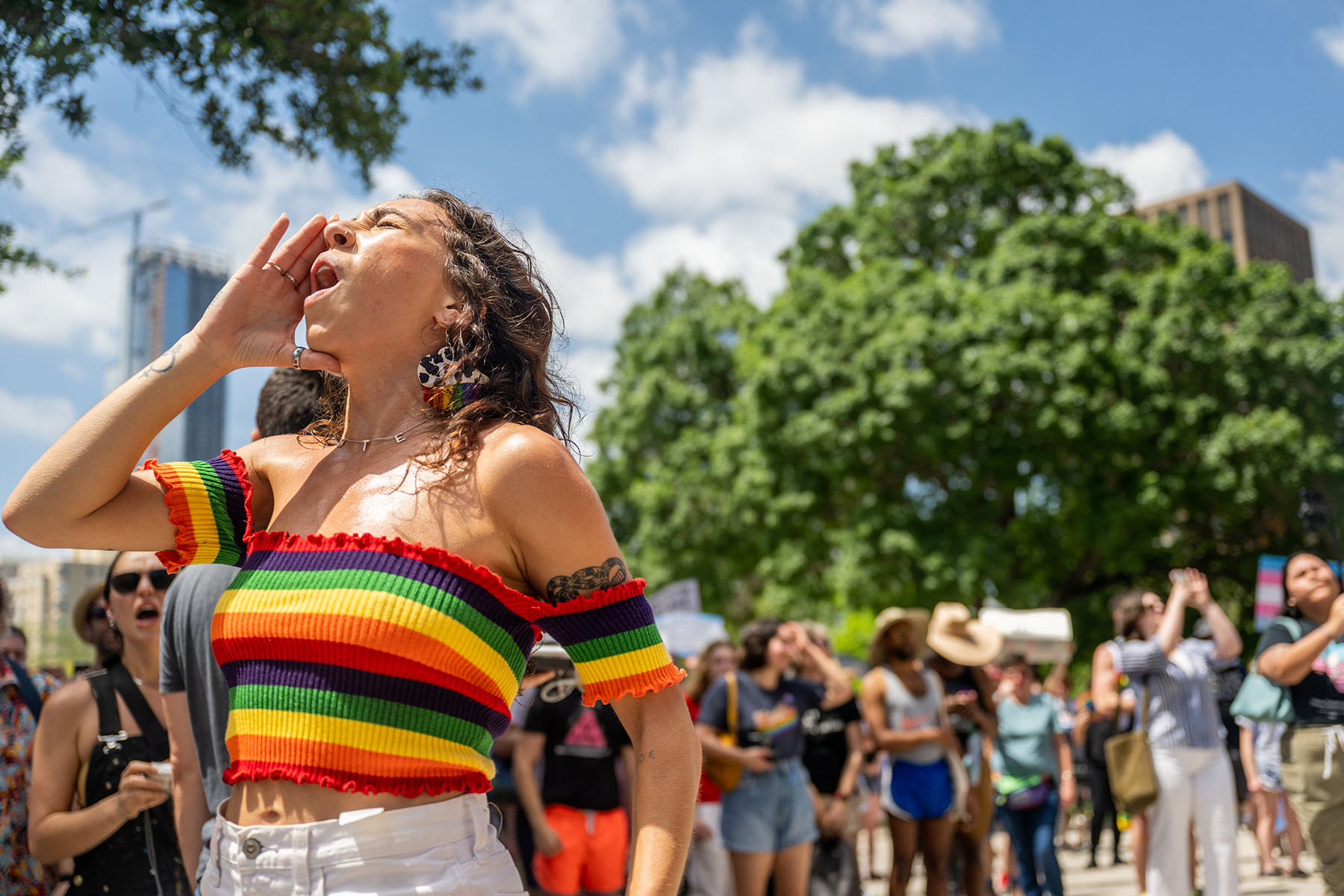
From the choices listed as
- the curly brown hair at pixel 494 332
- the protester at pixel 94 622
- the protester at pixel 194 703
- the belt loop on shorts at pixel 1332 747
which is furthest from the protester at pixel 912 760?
the curly brown hair at pixel 494 332

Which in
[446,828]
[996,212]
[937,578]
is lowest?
[446,828]

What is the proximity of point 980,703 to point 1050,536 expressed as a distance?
11845mm

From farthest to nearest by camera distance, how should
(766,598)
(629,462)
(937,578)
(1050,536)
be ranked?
(629,462), (766,598), (1050,536), (937,578)

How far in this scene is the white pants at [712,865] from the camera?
7.23 metres

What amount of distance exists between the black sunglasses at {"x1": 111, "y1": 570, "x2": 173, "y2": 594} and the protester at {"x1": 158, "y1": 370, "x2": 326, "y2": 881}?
0.60m

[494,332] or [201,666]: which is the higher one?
[494,332]

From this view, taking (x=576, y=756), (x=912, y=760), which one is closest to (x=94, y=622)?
(x=576, y=756)

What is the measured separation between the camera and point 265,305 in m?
1.93

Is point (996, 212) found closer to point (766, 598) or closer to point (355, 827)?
point (766, 598)

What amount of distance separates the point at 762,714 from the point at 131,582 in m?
4.30

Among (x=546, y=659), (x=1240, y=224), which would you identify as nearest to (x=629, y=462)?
(x=546, y=659)

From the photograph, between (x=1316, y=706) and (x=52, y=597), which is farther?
(x=52, y=597)

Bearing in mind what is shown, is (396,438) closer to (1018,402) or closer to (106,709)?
(106,709)

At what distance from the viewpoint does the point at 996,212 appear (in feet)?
68.4
